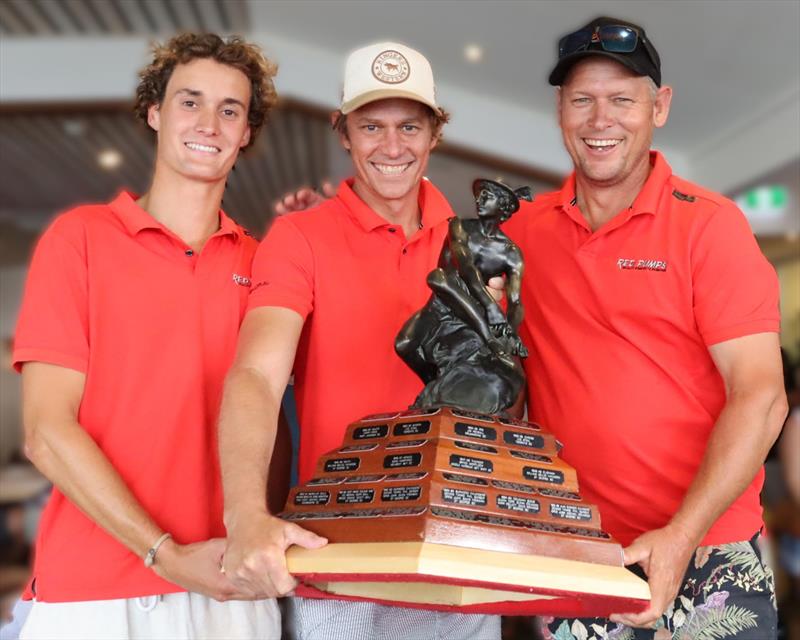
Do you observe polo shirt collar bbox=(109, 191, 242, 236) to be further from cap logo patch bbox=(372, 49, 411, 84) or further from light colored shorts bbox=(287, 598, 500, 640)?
light colored shorts bbox=(287, 598, 500, 640)

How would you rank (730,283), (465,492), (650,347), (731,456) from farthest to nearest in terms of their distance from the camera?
1. (650,347)
2. (730,283)
3. (731,456)
4. (465,492)

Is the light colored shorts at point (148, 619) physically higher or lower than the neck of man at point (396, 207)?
lower

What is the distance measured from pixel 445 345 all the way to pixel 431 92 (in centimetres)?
62

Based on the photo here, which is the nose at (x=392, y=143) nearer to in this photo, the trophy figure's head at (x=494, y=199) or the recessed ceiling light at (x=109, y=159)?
the trophy figure's head at (x=494, y=199)

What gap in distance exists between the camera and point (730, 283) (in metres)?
1.86

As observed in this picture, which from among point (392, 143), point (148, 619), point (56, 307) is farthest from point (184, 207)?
point (148, 619)

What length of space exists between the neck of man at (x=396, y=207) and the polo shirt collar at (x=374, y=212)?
14 millimetres

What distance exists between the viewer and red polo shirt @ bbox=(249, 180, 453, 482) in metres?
1.98

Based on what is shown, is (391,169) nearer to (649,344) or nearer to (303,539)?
(649,344)

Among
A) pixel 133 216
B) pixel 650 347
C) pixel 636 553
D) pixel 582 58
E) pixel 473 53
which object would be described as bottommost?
pixel 636 553

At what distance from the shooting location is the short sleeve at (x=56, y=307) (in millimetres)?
1894

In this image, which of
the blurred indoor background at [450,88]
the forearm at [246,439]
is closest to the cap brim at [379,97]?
the forearm at [246,439]

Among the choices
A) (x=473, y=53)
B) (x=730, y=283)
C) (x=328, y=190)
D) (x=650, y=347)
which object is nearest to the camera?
(x=730, y=283)

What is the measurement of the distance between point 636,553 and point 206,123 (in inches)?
50.9
